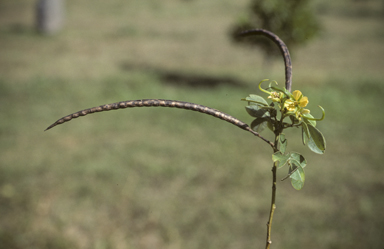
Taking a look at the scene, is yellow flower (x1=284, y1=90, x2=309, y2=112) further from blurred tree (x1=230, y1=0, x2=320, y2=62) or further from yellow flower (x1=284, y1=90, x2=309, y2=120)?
blurred tree (x1=230, y1=0, x2=320, y2=62)

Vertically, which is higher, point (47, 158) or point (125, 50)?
point (125, 50)

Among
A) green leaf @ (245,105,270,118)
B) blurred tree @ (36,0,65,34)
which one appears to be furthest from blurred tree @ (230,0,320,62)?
blurred tree @ (36,0,65,34)

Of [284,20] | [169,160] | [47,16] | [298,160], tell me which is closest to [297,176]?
[298,160]

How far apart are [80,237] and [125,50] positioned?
21.6ft

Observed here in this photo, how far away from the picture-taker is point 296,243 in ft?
7.14

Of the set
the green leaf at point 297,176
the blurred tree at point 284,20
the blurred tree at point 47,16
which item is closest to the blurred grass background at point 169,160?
the blurred tree at point 284,20

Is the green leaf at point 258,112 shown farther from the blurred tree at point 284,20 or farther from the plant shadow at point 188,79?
the plant shadow at point 188,79

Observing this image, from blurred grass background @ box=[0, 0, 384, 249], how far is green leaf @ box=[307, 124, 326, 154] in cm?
194

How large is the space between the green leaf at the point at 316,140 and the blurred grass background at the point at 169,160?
1.94 metres

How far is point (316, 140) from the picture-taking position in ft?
1.32

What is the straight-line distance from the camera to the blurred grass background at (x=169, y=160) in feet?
7.54

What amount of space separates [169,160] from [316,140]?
2902mm

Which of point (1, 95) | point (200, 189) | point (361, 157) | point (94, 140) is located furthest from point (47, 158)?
point (361, 157)

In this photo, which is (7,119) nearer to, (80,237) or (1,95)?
(1,95)
